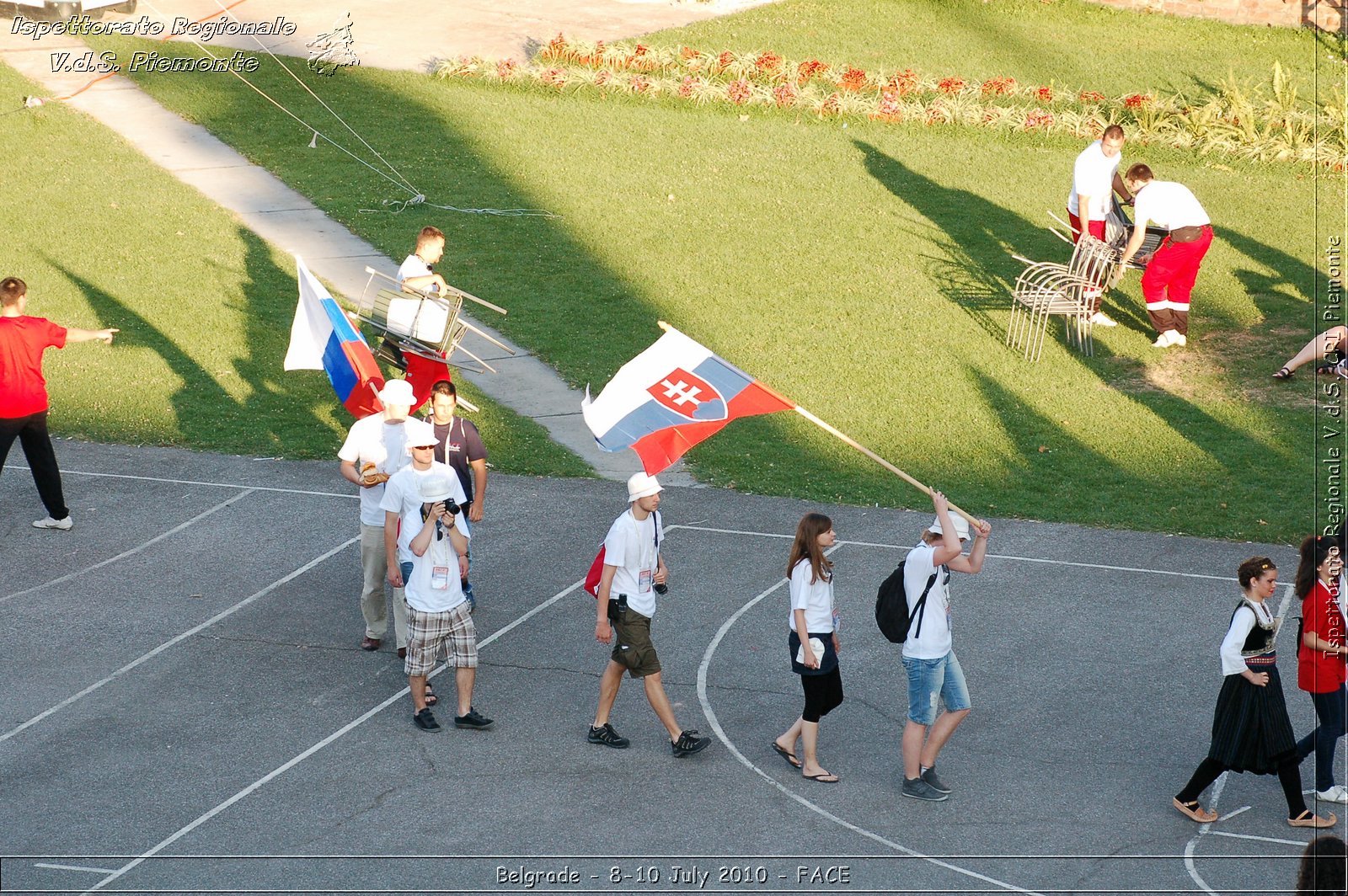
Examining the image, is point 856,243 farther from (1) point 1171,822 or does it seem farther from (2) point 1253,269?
(1) point 1171,822

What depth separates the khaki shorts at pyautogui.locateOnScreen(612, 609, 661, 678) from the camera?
352 inches

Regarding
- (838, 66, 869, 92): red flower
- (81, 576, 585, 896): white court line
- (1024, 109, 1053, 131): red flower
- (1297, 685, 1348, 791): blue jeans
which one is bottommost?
(81, 576, 585, 896): white court line

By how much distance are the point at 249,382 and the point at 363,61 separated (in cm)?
1289

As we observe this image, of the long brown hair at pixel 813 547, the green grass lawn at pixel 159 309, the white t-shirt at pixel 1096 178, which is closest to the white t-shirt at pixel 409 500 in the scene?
the long brown hair at pixel 813 547

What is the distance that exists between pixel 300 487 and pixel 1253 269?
12069mm

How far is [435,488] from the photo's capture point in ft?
29.9

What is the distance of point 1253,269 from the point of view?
1827 cm

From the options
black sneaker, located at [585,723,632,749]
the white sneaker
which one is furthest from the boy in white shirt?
the white sneaker

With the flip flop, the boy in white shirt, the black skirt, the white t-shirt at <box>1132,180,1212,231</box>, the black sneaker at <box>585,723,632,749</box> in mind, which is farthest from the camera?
the white t-shirt at <box>1132,180,1212,231</box>

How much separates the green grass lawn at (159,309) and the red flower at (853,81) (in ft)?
34.5

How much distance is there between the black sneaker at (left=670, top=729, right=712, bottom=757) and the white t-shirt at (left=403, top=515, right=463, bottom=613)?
65.4 inches

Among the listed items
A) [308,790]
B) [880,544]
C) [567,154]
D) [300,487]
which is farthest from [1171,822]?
[567,154]

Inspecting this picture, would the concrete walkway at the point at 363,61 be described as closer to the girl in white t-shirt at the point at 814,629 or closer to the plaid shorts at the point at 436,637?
the plaid shorts at the point at 436,637

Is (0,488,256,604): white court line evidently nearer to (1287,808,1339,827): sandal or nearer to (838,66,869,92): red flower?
(1287,808,1339,827): sandal
